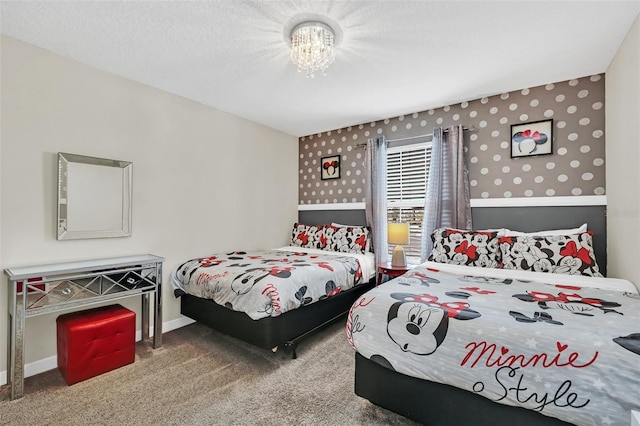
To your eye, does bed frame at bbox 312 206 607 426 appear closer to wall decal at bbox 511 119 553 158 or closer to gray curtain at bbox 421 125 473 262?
gray curtain at bbox 421 125 473 262

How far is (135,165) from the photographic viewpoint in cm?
273

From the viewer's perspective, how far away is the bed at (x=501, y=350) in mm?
1089

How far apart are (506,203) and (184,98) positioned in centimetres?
354

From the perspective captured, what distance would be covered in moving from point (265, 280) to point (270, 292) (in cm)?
12

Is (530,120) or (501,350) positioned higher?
(530,120)

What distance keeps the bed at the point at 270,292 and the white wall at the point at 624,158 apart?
209cm

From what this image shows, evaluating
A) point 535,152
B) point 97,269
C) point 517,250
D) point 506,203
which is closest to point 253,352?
point 97,269

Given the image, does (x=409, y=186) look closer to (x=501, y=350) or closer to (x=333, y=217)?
(x=333, y=217)

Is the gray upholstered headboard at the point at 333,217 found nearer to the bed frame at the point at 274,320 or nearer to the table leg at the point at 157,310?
the bed frame at the point at 274,320

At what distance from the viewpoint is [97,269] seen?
2.19 meters

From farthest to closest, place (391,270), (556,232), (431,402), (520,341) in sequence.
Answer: (391,270)
(556,232)
(431,402)
(520,341)

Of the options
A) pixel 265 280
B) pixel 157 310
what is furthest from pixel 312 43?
pixel 157 310

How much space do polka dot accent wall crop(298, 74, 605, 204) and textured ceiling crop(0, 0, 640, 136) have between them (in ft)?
0.55

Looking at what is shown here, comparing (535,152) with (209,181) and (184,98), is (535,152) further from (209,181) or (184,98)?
(184,98)
